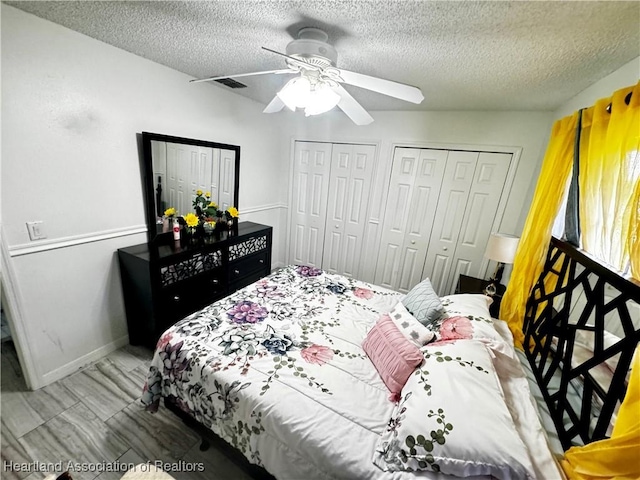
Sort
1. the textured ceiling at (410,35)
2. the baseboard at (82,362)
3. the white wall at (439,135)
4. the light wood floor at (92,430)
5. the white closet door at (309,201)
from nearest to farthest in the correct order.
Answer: the textured ceiling at (410,35) < the light wood floor at (92,430) < the baseboard at (82,362) < the white wall at (439,135) < the white closet door at (309,201)

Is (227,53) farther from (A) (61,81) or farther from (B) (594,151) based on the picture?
(B) (594,151)

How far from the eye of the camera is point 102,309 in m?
1.95

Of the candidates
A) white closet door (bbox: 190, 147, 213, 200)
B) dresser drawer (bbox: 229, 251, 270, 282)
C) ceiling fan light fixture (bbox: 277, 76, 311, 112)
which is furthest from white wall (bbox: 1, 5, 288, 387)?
ceiling fan light fixture (bbox: 277, 76, 311, 112)

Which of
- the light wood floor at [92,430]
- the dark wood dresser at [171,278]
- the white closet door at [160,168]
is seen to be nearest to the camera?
the light wood floor at [92,430]

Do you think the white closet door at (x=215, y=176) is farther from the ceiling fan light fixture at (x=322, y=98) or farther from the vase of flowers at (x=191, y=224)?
the ceiling fan light fixture at (x=322, y=98)

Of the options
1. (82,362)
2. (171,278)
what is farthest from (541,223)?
(82,362)

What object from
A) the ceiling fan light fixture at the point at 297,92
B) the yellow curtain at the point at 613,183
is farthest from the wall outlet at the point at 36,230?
the yellow curtain at the point at 613,183

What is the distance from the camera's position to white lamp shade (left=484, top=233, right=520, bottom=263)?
2.06 metres

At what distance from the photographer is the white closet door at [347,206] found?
3125mm

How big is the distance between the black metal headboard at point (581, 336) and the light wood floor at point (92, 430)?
5.11 ft

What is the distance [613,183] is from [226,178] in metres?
2.88

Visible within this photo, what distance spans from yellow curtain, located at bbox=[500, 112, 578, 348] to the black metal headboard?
0.10 m

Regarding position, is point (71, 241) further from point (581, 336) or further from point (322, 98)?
point (581, 336)

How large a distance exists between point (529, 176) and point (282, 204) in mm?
2900
